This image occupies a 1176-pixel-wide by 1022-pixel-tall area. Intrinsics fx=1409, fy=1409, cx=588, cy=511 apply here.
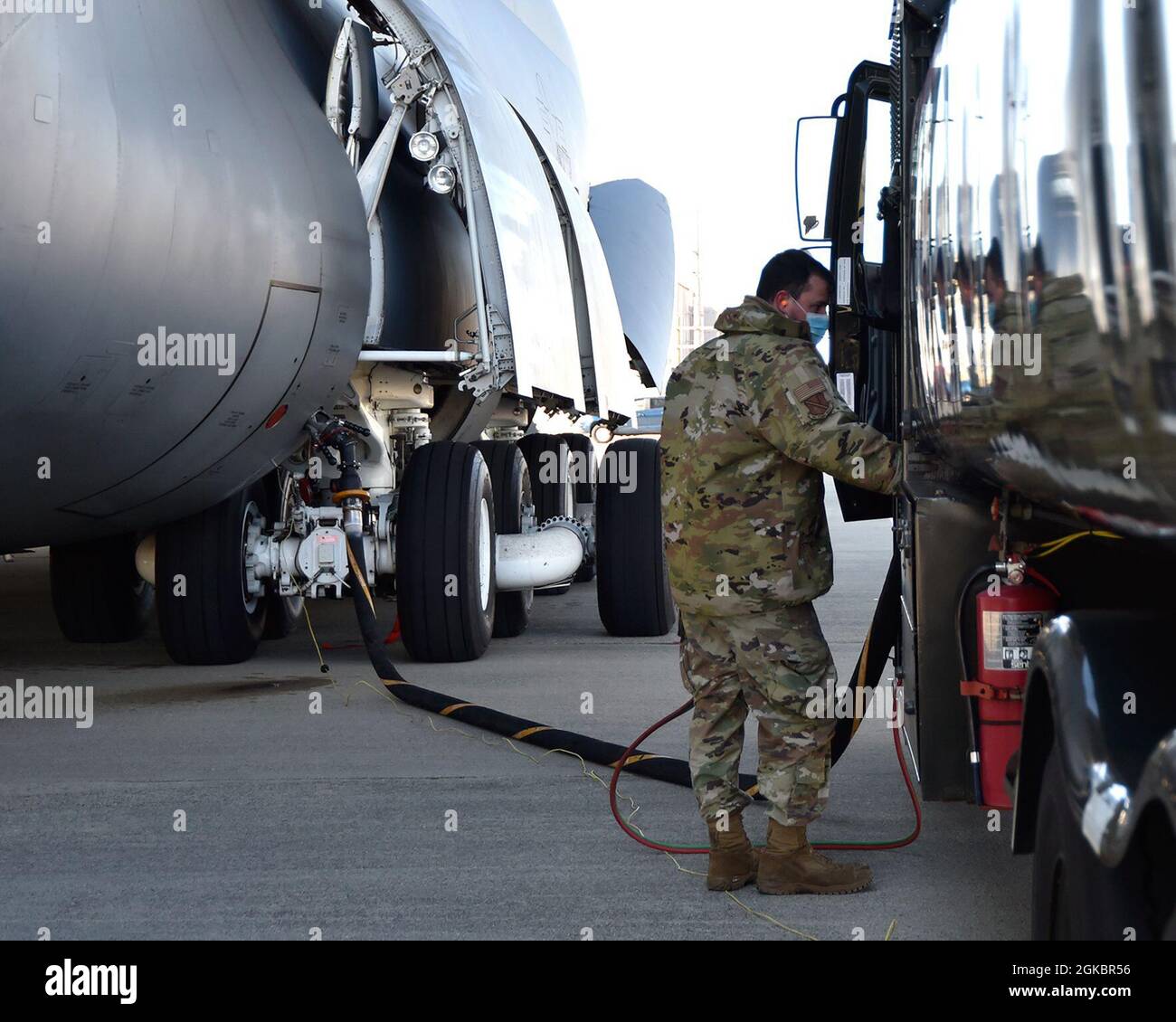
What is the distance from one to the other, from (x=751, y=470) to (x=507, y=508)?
4.69 metres

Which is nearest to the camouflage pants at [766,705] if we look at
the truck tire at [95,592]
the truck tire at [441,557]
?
the truck tire at [441,557]

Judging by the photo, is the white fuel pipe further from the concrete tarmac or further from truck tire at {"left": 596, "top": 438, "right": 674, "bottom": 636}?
the concrete tarmac

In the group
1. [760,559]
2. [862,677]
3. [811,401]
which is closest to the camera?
[811,401]

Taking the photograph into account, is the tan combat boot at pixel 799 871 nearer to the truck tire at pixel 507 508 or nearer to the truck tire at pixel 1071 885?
the truck tire at pixel 1071 885

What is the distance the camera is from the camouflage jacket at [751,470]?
3385mm

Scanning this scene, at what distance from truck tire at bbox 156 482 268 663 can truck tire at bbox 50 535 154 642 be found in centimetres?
119

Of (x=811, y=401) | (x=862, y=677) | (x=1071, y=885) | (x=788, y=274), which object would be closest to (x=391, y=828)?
(x=862, y=677)

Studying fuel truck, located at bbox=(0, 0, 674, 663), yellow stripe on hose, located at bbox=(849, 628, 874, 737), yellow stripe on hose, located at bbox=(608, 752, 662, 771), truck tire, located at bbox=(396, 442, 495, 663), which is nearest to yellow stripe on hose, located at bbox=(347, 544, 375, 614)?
fuel truck, located at bbox=(0, 0, 674, 663)

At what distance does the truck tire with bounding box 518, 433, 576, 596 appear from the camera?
10.4 m

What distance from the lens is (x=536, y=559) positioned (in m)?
7.52

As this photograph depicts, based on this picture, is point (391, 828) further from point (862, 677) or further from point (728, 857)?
point (862, 677)

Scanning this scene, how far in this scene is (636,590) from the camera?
313 inches

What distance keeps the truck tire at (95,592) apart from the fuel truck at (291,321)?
0.5 inches
